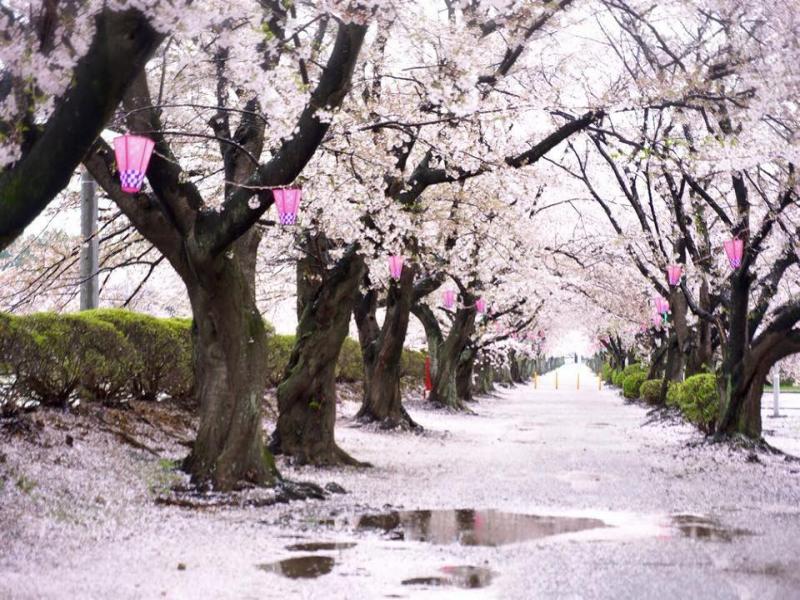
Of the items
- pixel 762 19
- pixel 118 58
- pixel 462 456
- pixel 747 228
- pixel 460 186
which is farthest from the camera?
pixel 460 186

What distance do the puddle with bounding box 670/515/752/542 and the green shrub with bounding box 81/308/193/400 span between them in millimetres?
8108

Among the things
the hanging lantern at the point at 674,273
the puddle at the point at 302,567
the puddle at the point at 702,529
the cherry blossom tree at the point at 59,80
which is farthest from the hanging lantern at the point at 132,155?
the hanging lantern at the point at 674,273

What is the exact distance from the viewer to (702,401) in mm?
20391

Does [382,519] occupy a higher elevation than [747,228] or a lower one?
lower

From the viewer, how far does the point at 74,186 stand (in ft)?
66.0

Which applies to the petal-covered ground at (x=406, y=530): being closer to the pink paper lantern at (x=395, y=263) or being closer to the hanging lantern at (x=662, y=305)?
the pink paper lantern at (x=395, y=263)

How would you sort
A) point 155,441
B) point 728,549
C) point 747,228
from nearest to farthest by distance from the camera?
point 728,549, point 155,441, point 747,228

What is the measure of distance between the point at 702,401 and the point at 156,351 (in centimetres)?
1118

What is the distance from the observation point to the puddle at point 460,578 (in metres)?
6.61

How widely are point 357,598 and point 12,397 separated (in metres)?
6.86

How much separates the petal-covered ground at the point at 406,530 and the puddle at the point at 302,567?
21 millimetres

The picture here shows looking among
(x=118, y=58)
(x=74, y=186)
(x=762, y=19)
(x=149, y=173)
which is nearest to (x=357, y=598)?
(x=118, y=58)

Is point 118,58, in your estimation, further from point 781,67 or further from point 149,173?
point 781,67

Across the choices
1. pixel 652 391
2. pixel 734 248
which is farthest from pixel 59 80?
pixel 652 391
